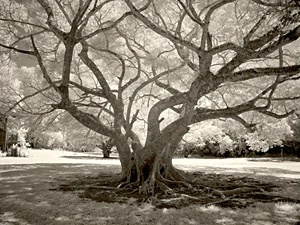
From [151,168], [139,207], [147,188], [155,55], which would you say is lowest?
[139,207]

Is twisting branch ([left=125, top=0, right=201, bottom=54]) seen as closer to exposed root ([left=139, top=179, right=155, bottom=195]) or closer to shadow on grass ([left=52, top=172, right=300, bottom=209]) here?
shadow on grass ([left=52, top=172, right=300, bottom=209])

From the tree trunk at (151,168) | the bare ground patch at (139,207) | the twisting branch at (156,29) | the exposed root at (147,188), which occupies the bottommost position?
the bare ground patch at (139,207)

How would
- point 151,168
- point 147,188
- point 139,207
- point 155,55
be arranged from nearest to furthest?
1. point 139,207
2. point 147,188
3. point 151,168
4. point 155,55

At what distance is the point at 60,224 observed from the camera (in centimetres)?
554

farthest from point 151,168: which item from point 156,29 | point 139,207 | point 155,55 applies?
point 155,55

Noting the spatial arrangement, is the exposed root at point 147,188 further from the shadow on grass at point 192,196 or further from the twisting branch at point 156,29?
the twisting branch at point 156,29

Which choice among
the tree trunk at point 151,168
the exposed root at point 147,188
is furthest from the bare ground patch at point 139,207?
the tree trunk at point 151,168

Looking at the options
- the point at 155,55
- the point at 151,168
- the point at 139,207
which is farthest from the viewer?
the point at 155,55

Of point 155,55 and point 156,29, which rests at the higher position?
point 155,55

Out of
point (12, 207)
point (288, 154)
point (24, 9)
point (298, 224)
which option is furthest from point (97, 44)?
point (288, 154)

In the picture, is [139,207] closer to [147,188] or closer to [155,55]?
[147,188]

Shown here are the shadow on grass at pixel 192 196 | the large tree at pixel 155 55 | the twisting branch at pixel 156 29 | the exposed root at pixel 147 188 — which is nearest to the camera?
the twisting branch at pixel 156 29

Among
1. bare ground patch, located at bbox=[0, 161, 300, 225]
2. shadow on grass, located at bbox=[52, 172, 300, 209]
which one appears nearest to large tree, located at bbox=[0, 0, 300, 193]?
shadow on grass, located at bbox=[52, 172, 300, 209]

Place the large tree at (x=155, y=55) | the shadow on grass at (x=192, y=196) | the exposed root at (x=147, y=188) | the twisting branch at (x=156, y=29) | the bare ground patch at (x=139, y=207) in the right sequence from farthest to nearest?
the exposed root at (x=147, y=188) → the large tree at (x=155, y=55) → the shadow on grass at (x=192, y=196) → the twisting branch at (x=156, y=29) → the bare ground patch at (x=139, y=207)
